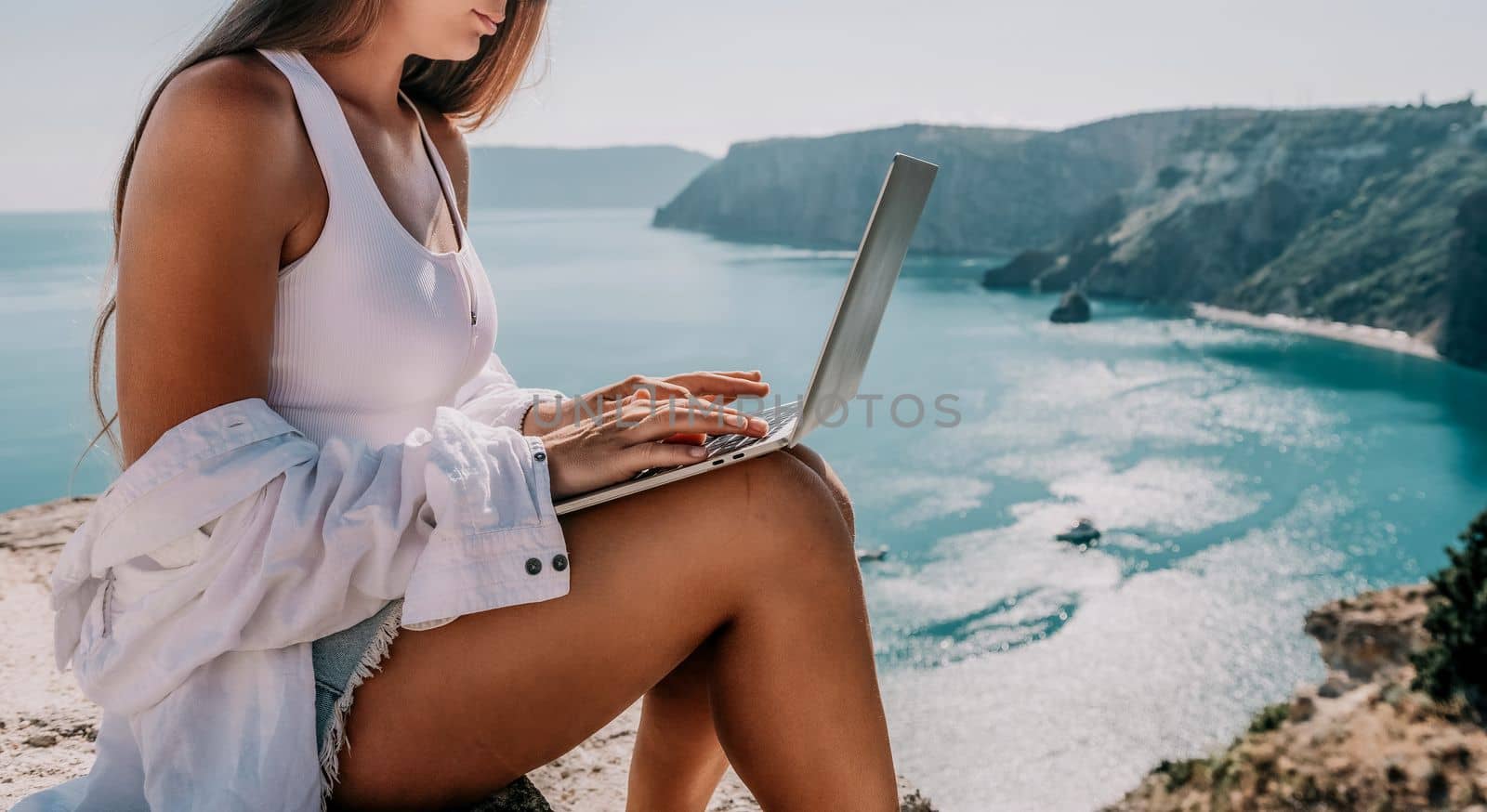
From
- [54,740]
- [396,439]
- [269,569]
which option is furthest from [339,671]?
[54,740]

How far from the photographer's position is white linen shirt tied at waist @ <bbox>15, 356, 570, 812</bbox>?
0.67 metres

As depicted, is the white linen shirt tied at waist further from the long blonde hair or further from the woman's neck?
the woman's neck

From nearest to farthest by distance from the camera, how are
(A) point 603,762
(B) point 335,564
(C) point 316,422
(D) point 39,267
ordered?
(B) point 335,564
(C) point 316,422
(A) point 603,762
(D) point 39,267

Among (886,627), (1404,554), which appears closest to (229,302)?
(886,627)

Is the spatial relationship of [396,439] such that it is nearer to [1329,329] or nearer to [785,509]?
[785,509]

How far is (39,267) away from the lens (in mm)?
24516

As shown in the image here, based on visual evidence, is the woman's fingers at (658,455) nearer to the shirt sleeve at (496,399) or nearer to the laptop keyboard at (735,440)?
the laptop keyboard at (735,440)

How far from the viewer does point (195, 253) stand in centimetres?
69

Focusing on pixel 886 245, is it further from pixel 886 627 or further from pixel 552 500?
pixel 886 627

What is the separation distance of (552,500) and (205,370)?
26 cm

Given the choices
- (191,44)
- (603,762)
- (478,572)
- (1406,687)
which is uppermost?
(191,44)

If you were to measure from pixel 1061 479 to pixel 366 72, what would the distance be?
2326 centimetres

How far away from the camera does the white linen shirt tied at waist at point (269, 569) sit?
67 cm

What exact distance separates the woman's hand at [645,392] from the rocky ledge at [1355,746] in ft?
21.2
